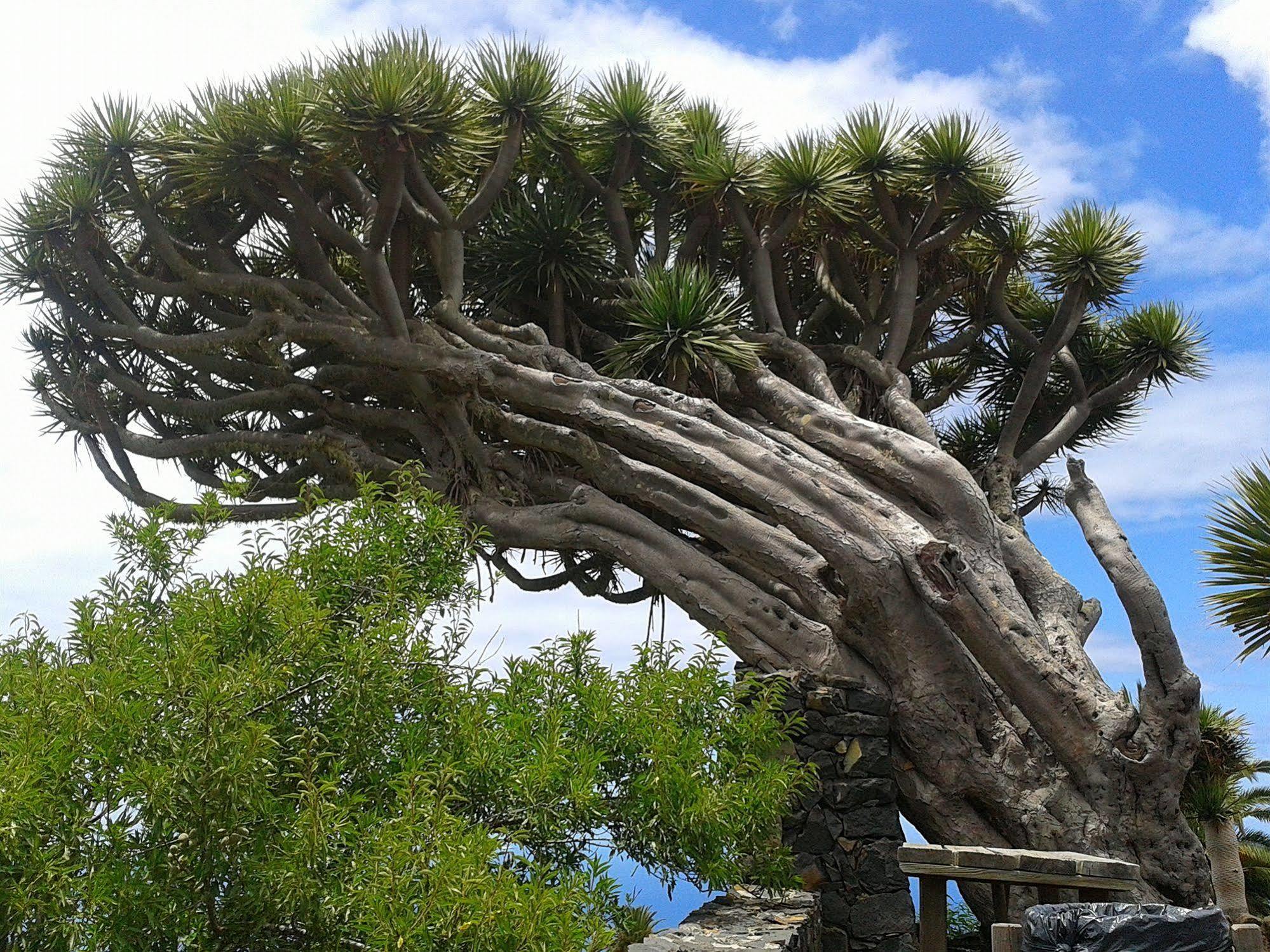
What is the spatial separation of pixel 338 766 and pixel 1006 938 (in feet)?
11.5

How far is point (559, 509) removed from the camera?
1251cm

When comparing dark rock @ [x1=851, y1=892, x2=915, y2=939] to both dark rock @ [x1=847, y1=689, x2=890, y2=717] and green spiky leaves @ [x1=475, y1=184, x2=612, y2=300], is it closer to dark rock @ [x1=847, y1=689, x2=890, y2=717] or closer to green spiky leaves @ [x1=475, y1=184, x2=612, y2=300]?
dark rock @ [x1=847, y1=689, x2=890, y2=717]

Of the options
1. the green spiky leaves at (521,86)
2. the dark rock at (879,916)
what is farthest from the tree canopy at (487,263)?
the dark rock at (879,916)

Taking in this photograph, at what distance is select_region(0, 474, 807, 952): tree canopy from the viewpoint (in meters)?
5.05

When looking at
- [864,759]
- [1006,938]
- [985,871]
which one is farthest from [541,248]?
[1006,938]

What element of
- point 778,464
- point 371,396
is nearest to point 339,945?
point 778,464

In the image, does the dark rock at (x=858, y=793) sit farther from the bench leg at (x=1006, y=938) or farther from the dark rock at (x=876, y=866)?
the bench leg at (x=1006, y=938)

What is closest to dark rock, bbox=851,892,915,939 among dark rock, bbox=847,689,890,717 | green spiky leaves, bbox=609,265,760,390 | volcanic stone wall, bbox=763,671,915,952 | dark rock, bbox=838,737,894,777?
volcanic stone wall, bbox=763,671,915,952

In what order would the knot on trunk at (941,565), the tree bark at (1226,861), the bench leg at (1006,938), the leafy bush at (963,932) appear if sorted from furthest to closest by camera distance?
the tree bark at (1226,861)
the leafy bush at (963,932)
the knot on trunk at (941,565)
the bench leg at (1006,938)

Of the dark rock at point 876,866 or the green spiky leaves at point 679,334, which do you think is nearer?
the dark rock at point 876,866

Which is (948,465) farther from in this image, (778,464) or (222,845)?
(222,845)

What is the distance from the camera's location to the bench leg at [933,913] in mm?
7207

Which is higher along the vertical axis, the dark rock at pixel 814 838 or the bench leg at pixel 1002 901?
the dark rock at pixel 814 838

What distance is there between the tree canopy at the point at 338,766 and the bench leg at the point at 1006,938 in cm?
185
